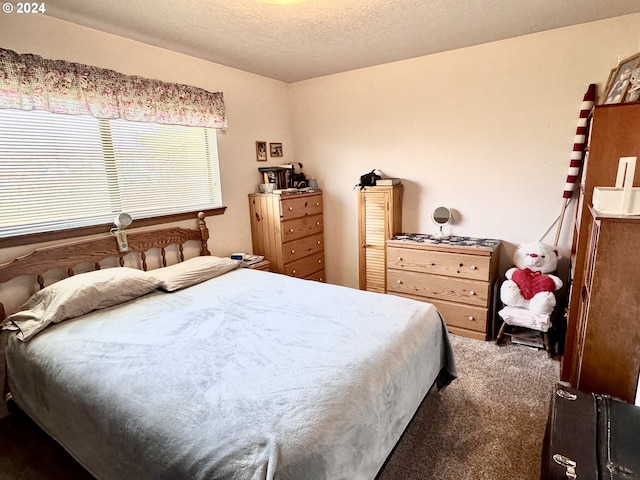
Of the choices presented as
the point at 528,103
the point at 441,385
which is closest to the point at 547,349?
the point at 441,385

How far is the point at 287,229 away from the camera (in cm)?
348

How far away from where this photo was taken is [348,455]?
3.89 feet

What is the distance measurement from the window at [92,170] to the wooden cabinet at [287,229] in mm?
554

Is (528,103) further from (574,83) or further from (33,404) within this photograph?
(33,404)

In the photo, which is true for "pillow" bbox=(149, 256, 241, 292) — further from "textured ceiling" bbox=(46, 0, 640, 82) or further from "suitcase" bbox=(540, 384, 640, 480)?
"suitcase" bbox=(540, 384, 640, 480)

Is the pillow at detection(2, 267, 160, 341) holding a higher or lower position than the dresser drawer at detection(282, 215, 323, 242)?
lower

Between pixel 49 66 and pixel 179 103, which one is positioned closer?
pixel 49 66

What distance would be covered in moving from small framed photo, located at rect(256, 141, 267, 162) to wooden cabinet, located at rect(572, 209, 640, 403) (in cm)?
293

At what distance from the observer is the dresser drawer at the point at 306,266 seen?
11.8 ft

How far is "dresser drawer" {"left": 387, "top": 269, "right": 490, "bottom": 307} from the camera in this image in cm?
286

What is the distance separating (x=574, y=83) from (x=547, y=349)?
205cm

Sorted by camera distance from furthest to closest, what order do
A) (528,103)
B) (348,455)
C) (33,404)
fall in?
(528,103) → (33,404) → (348,455)

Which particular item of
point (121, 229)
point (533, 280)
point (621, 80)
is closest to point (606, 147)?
point (621, 80)

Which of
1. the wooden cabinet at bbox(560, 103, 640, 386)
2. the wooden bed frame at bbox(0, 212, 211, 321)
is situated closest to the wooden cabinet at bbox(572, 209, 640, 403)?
the wooden cabinet at bbox(560, 103, 640, 386)
